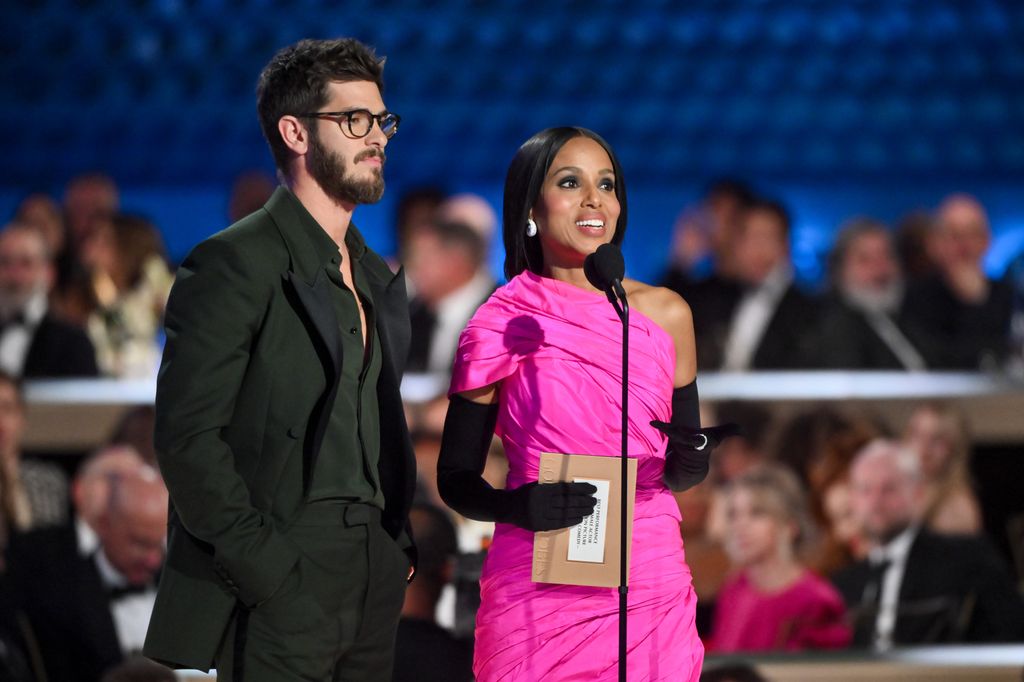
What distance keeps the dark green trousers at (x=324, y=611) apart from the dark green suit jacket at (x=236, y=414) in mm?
34

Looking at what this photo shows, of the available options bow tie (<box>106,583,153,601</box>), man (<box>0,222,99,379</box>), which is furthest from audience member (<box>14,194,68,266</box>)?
bow tie (<box>106,583,153,601</box>)

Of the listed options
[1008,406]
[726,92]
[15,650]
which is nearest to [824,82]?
[726,92]

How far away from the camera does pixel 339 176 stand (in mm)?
2225

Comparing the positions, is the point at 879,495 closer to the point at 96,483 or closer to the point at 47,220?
the point at 96,483

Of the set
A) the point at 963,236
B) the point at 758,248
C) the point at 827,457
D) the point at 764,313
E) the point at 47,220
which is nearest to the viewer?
the point at 827,457

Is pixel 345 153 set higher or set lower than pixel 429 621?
higher

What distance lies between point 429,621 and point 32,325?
2387 millimetres

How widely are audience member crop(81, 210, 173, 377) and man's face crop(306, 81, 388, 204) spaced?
2.99m

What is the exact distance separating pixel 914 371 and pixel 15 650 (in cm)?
290

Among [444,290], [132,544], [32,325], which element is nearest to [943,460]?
[444,290]

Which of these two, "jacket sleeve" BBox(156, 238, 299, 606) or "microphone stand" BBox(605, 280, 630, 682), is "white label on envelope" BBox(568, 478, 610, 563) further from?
"jacket sleeve" BBox(156, 238, 299, 606)

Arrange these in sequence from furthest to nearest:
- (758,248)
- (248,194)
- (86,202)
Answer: (86,202)
(248,194)
(758,248)

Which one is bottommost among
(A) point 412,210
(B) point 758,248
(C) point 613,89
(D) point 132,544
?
(D) point 132,544

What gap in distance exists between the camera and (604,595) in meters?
2.36
